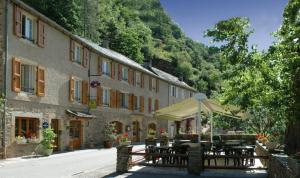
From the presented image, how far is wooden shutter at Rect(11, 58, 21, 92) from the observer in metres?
19.8

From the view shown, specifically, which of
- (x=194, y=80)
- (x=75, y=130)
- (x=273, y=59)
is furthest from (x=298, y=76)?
(x=194, y=80)

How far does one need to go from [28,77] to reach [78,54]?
20.8ft

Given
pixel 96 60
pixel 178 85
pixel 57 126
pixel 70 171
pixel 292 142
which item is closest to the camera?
pixel 292 142

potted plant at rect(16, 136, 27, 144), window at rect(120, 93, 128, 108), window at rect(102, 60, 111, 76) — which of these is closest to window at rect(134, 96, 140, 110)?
window at rect(120, 93, 128, 108)

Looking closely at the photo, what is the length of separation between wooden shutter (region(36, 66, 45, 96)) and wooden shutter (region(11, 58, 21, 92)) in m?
1.63

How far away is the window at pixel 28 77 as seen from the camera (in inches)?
851

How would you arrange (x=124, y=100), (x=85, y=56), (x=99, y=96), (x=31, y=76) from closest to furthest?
(x=31, y=76) → (x=85, y=56) → (x=99, y=96) → (x=124, y=100)

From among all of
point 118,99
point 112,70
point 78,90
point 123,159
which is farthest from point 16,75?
point 118,99

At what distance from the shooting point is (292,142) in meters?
12.7

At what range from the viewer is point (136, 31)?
265 ft

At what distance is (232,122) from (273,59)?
30.4 metres

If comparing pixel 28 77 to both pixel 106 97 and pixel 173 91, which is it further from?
pixel 173 91

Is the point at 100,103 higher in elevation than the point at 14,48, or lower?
lower

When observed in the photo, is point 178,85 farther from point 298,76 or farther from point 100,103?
point 298,76
